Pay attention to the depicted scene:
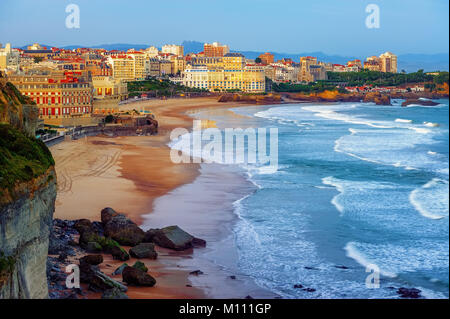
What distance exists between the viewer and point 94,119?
141ft

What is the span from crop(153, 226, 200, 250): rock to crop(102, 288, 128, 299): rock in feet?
13.0

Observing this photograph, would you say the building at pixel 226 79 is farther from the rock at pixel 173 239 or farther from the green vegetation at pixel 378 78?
the rock at pixel 173 239

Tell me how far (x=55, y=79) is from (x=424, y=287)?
34464mm

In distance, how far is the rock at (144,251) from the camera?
15303mm

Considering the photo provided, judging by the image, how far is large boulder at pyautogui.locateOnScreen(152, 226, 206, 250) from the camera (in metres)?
16.2

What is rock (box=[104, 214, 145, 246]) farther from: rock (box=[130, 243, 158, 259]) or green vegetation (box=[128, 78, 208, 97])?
green vegetation (box=[128, 78, 208, 97])

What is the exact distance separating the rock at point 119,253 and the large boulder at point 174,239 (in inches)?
54.8

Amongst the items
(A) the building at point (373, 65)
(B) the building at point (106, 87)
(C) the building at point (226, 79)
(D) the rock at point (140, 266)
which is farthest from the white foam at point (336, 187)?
(A) the building at point (373, 65)

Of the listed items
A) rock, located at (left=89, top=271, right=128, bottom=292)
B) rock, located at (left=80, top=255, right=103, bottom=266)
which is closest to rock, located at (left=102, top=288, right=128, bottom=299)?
rock, located at (left=89, top=271, right=128, bottom=292)

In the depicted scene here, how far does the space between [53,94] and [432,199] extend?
26781 mm

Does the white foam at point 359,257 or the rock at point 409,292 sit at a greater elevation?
the white foam at point 359,257

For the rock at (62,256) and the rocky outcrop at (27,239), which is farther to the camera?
the rock at (62,256)

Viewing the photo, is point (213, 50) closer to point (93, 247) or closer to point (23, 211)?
point (93, 247)

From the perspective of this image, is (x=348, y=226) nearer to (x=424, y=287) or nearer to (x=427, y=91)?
(x=424, y=287)
